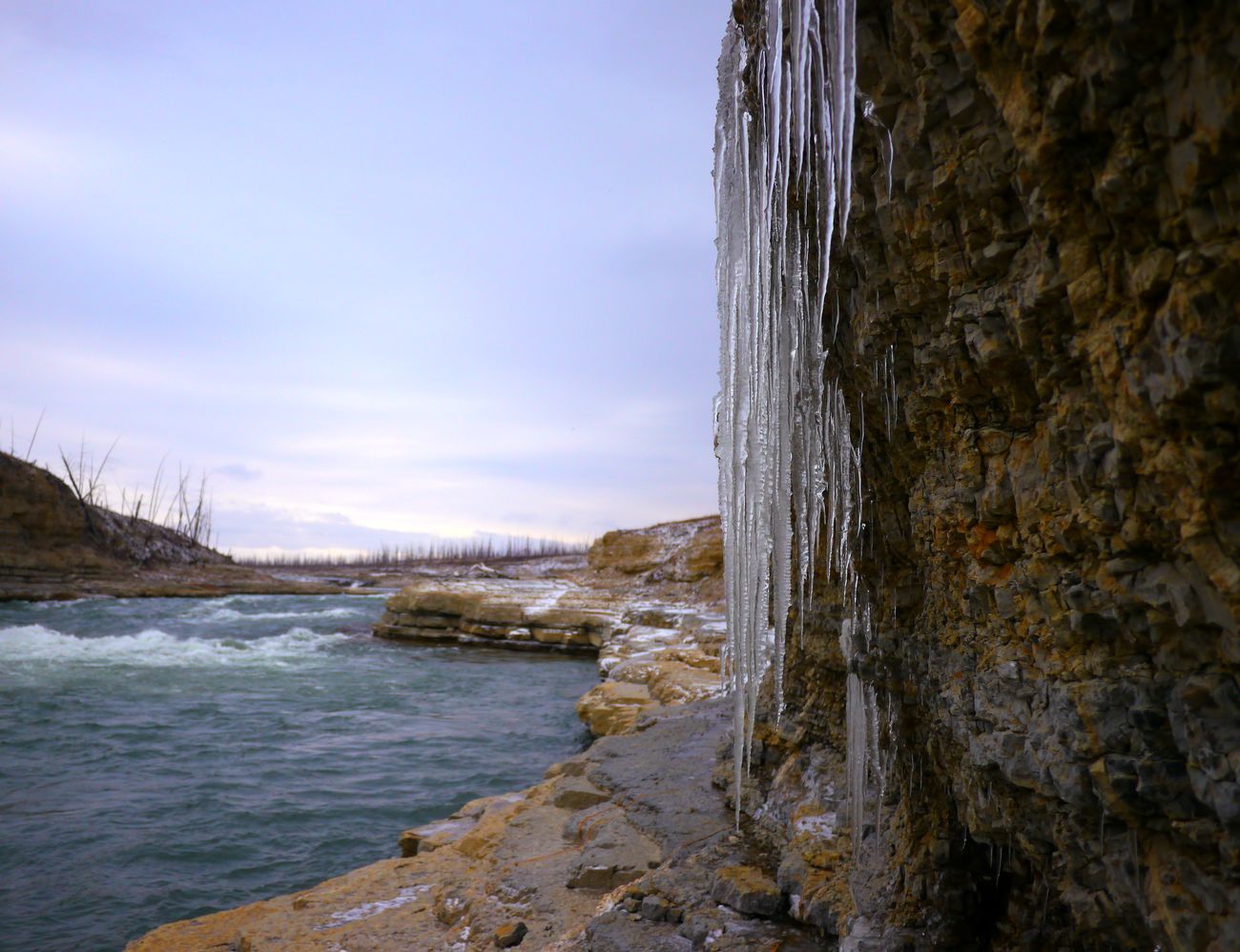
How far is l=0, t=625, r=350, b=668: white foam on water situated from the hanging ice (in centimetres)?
1337

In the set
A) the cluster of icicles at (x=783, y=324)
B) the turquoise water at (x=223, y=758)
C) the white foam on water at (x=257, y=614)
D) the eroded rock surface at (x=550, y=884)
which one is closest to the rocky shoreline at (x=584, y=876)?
the eroded rock surface at (x=550, y=884)

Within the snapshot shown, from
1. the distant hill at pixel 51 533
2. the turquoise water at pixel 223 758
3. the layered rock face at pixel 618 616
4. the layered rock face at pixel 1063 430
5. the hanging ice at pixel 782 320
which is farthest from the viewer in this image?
the distant hill at pixel 51 533

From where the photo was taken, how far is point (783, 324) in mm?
2744

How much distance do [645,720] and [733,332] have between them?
4277 mm

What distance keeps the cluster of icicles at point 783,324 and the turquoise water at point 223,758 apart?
14.8 feet

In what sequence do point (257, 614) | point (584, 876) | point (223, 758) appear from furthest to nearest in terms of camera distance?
point (257, 614) → point (223, 758) → point (584, 876)

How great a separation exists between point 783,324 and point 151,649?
53.3 feet

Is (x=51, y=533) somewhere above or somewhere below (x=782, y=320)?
above

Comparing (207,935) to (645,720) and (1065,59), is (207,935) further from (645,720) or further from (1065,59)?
(1065,59)

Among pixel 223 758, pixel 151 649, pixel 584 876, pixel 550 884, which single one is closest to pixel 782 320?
pixel 584 876

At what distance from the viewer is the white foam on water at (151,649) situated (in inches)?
553

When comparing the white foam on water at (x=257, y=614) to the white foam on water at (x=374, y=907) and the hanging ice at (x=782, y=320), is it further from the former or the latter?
the hanging ice at (x=782, y=320)

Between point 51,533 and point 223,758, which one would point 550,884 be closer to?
point 223,758

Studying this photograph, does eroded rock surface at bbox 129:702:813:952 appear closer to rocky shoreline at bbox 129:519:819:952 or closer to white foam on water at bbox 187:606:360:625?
rocky shoreline at bbox 129:519:819:952
